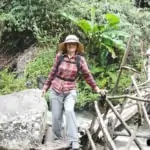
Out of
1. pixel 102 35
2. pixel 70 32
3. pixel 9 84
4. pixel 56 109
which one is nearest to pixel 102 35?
pixel 102 35

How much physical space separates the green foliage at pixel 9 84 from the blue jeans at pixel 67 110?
11.3ft

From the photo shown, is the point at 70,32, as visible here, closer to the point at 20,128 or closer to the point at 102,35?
the point at 102,35

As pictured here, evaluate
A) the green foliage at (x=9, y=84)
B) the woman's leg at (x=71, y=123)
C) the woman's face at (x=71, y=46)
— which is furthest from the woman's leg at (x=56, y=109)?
the green foliage at (x=9, y=84)

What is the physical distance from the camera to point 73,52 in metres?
5.50

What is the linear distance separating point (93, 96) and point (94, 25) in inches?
70.7

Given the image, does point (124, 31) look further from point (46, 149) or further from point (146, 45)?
point (46, 149)

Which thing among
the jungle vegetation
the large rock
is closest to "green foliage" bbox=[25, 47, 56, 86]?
the jungle vegetation

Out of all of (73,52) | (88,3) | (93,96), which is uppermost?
(88,3)

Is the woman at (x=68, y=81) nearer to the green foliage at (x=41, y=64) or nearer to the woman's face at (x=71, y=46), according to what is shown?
the woman's face at (x=71, y=46)

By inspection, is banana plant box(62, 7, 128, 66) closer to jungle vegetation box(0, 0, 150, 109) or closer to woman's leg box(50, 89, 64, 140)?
jungle vegetation box(0, 0, 150, 109)

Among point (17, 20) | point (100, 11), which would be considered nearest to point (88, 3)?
point (100, 11)

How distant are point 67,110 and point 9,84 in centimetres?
402

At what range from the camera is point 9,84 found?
9273 mm

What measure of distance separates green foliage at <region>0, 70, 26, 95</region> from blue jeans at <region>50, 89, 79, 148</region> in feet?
11.3
